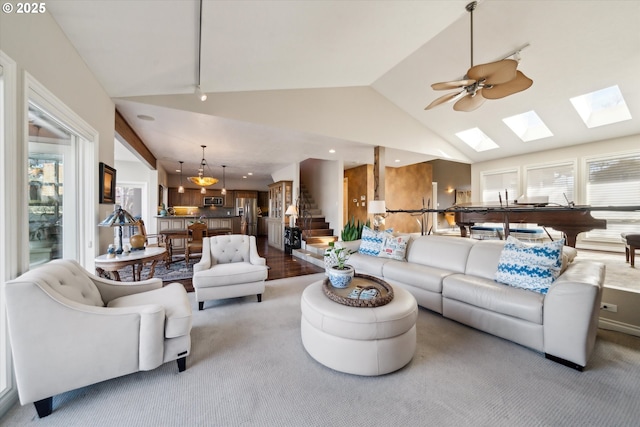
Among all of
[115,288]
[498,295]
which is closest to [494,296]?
[498,295]

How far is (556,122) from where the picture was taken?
4.95 meters

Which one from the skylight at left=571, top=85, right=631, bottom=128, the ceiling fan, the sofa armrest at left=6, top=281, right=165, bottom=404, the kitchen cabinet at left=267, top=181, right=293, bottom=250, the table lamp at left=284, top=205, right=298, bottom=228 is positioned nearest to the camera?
the sofa armrest at left=6, top=281, right=165, bottom=404

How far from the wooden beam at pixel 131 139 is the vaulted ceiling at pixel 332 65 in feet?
0.46

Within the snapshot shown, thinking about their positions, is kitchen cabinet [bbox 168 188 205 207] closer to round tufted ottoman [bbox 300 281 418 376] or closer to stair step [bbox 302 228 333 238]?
stair step [bbox 302 228 333 238]

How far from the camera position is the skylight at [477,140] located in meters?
6.13

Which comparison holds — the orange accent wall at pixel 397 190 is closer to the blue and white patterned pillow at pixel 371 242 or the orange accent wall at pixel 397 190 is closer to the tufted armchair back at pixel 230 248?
the blue and white patterned pillow at pixel 371 242

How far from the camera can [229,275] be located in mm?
2912

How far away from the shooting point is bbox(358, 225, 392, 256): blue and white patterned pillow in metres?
3.71

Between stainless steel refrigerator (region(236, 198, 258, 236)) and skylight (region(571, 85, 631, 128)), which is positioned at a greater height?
skylight (region(571, 85, 631, 128))

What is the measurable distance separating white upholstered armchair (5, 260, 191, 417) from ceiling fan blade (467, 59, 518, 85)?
3.42 meters

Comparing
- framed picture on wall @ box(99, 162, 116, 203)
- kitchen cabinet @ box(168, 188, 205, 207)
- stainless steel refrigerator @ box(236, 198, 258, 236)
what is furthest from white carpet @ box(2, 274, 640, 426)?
kitchen cabinet @ box(168, 188, 205, 207)

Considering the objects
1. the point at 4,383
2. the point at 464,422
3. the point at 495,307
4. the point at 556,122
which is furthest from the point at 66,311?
the point at 556,122

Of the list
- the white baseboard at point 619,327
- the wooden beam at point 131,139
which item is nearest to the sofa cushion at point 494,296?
the white baseboard at point 619,327

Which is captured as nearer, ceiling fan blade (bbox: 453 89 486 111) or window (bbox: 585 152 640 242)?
ceiling fan blade (bbox: 453 89 486 111)
